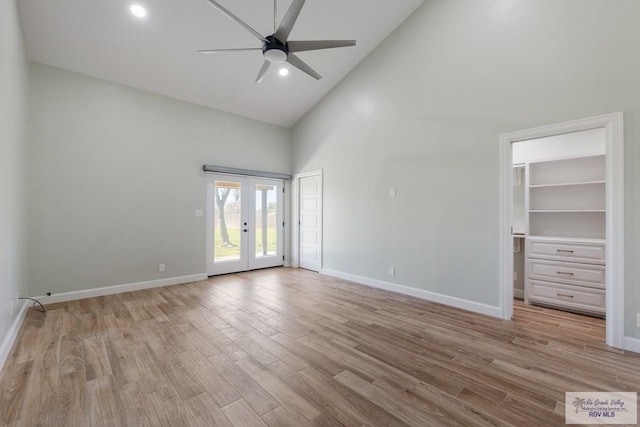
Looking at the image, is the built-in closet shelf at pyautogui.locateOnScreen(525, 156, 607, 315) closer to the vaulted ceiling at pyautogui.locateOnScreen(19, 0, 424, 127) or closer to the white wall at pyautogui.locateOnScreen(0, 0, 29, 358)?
the vaulted ceiling at pyautogui.locateOnScreen(19, 0, 424, 127)

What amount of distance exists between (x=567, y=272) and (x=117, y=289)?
259 inches

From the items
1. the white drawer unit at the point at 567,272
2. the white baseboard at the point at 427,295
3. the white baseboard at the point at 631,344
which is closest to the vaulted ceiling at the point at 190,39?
the white baseboard at the point at 427,295

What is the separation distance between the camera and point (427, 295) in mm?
3949

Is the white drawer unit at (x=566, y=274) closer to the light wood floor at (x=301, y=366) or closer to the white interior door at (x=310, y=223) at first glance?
the light wood floor at (x=301, y=366)

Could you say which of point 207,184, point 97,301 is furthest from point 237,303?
point 207,184

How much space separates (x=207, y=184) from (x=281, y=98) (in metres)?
2.26

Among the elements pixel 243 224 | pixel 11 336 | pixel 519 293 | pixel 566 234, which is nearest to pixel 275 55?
pixel 243 224

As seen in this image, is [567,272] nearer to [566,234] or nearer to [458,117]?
[566,234]

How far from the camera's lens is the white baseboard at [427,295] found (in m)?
3.39

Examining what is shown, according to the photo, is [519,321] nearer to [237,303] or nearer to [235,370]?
[235,370]

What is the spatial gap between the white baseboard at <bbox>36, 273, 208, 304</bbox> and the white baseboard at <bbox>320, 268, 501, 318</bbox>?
112 inches

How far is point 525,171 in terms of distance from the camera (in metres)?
4.04

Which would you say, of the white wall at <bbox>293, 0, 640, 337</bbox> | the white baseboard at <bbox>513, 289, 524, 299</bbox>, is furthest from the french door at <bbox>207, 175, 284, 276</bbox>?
the white baseboard at <bbox>513, 289, 524, 299</bbox>

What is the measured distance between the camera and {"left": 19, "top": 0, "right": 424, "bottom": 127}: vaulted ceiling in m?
3.31
